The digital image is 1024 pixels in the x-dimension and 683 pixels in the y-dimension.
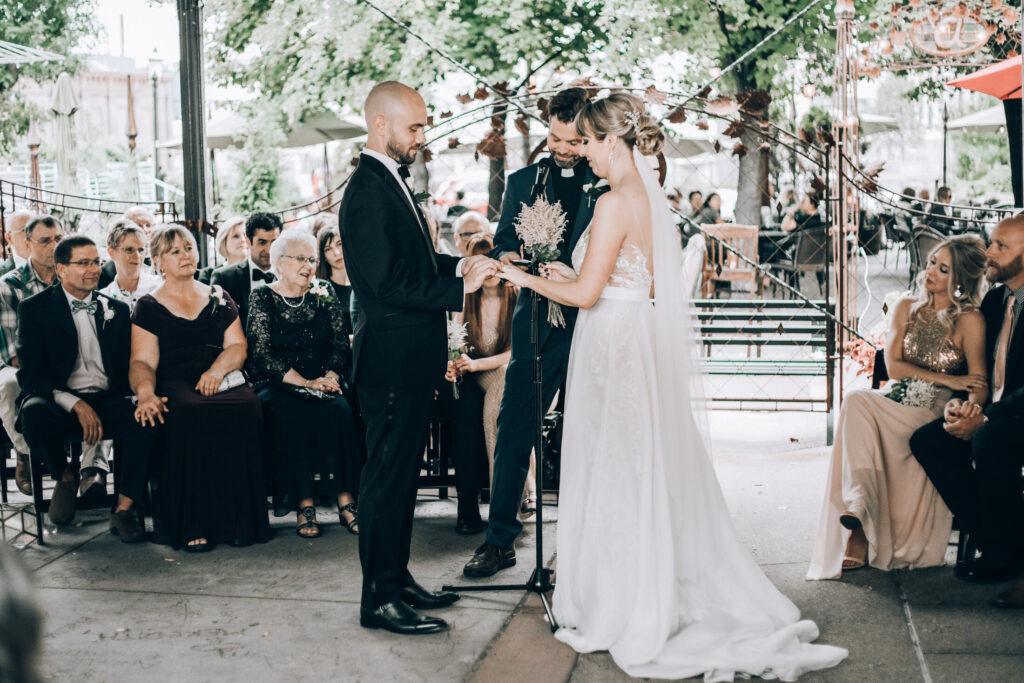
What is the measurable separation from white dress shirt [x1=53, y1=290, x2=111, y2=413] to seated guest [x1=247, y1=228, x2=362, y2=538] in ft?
2.66

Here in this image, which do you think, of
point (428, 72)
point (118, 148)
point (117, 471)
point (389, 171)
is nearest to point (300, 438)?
point (117, 471)

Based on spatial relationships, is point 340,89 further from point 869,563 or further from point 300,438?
point 869,563

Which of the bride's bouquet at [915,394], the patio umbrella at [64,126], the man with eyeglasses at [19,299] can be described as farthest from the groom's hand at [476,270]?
the patio umbrella at [64,126]

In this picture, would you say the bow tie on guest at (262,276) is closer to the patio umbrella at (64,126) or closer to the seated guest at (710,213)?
the seated guest at (710,213)

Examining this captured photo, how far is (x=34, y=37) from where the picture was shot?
20.8 meters

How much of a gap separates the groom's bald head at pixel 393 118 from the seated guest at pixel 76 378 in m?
2.17

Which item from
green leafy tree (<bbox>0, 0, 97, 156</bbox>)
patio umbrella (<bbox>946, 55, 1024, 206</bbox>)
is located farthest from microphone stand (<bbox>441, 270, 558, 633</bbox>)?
green leafy tree (<bbox>0, 0, 97, 156</bbox>)

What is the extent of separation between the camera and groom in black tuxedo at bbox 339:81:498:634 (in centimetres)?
374

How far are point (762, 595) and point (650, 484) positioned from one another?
1.82ft

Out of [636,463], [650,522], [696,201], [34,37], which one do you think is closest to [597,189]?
[636,463]

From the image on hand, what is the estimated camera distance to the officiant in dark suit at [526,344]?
4480mm

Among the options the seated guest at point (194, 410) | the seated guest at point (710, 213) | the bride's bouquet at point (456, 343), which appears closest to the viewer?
the seated guest at point (194, 410)

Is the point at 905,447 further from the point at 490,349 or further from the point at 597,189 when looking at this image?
the point at 490,349

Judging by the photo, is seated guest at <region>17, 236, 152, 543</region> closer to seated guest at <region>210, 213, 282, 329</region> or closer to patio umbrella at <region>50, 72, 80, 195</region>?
seated guest at <region>210, 213, 282, 329</region>
